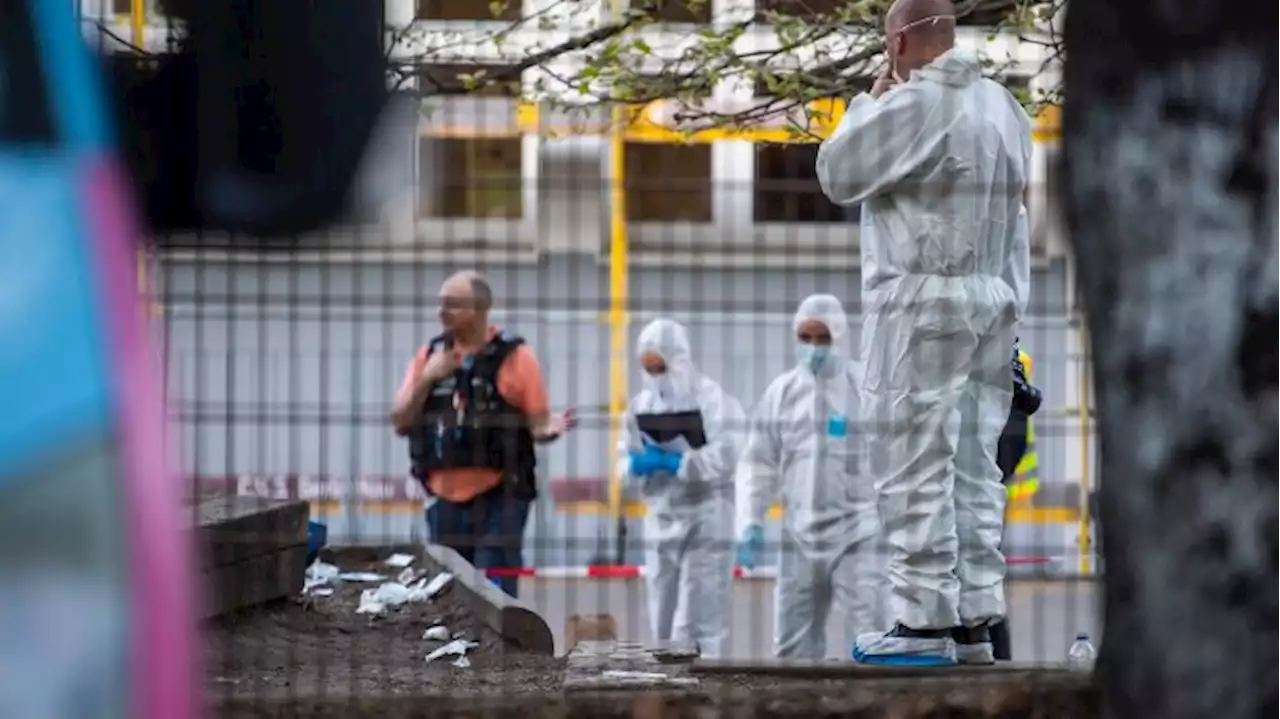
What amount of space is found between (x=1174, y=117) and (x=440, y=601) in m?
6.59

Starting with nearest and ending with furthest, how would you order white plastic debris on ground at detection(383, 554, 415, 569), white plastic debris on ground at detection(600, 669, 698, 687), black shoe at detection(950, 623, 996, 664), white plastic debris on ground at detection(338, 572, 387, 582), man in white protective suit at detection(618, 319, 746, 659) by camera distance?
white plastic debris on ground at detection(600, 669, 698, 687) < black shoe at detection(950, 623, 996, 664) < white plastic debris on ground at detection(338, 572, 387, 582) < white plastic debris on ground at detection(383, 554, 415, 569) < man in white protective suit at detection(618, 319, 746, 659)

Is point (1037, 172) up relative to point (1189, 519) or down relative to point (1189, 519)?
up

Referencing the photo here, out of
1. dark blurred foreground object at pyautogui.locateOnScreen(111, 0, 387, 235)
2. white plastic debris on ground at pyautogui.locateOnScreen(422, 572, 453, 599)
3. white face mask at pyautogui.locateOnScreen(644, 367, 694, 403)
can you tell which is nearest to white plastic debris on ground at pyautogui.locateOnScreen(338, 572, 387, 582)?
white plastic debris on ground at pyautogui.locateOnScreen(422, 572, 453, 599)

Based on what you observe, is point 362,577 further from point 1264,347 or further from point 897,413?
point 1264,347

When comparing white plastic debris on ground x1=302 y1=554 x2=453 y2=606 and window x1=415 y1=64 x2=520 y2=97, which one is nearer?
window x1=415 y1=64 x2=520 y2=97

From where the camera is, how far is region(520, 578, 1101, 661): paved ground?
28.4 ft

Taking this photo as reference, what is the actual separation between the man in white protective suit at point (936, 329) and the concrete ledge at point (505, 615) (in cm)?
155

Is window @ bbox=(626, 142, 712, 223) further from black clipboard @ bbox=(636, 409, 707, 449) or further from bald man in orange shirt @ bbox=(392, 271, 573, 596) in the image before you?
black clipboard @ bbox=(636, 409, 707, 449)

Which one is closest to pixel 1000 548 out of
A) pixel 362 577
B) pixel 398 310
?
pixel 398 310

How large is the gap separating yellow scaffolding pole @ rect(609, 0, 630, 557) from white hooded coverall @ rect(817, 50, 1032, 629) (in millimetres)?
695

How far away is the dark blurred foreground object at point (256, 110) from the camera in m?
5.00

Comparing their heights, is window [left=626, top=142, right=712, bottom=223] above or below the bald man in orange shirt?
above

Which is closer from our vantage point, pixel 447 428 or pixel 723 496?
pixel 447 428

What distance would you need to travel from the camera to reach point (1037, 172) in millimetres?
7832
